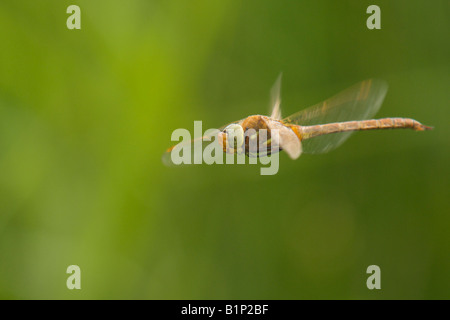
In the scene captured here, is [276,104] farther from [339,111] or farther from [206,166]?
[206,166]

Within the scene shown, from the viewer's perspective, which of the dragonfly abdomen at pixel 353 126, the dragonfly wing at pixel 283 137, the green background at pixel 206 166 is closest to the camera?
the dragonfly wing at pixel 283 137

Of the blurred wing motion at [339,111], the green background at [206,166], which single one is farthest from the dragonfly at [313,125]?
the green background at [206,166]

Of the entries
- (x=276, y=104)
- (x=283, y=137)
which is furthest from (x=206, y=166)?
(x=283, y=137)

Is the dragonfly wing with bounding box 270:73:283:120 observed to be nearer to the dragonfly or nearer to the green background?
the dragonfly

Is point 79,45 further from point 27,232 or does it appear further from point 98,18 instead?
point 27,232

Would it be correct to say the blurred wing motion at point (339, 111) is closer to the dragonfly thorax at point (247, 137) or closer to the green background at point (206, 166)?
the dragonfly thorax at point (247, 137)

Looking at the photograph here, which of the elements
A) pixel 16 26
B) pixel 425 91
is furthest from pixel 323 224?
pixel 16 26

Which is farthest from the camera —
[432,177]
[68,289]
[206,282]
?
[432,177]
